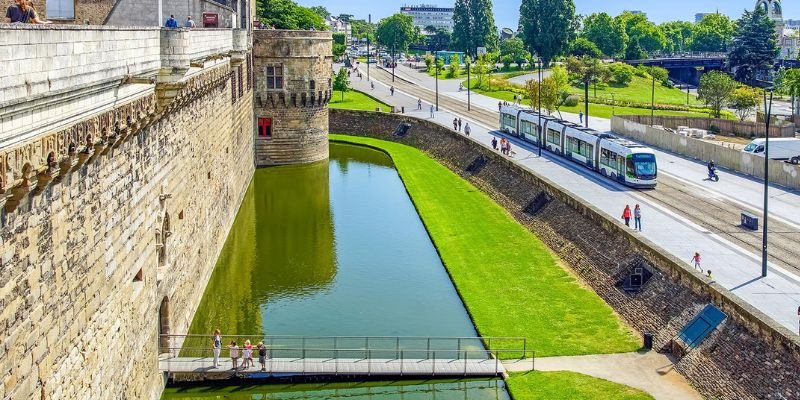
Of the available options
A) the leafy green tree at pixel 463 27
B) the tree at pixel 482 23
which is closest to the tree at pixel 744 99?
the tree at pixel 482 23

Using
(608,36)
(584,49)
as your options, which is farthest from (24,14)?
(608,36)

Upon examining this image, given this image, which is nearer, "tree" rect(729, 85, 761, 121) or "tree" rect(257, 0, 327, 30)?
"tree" rect(729, 85, 761, 121)

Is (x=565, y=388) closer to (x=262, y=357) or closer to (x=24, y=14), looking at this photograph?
(x=262, y=357)

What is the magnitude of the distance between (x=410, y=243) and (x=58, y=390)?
2928cm

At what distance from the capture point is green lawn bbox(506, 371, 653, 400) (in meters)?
26.4

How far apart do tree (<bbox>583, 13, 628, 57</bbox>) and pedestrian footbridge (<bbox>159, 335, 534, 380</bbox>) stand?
138 metres

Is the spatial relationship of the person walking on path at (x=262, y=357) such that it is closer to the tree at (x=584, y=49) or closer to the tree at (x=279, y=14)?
the tree at (x=279, y=14)

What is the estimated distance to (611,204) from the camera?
4681 cm

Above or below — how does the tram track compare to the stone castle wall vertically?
below

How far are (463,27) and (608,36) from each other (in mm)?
27856

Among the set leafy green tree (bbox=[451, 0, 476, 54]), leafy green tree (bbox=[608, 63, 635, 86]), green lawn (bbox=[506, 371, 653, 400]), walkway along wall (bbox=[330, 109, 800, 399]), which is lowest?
green lawn (bbox=[506, 371, 653, 400])

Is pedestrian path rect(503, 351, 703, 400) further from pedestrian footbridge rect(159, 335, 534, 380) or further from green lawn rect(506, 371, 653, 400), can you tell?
pedestrian footbridge rect(159, 335, 534, 380)

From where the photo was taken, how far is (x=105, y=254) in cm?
2100

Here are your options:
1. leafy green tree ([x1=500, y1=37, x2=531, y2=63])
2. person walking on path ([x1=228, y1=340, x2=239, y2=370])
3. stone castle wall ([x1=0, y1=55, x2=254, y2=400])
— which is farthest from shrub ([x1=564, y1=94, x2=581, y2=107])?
person walking on path ([x1=228, y1=340, x2=239, y2=370])
